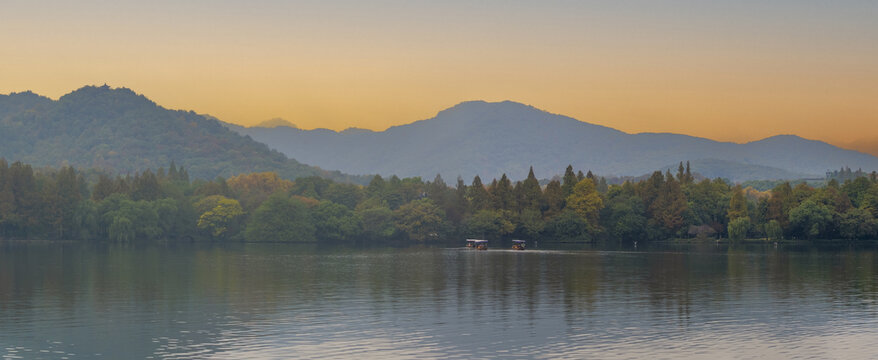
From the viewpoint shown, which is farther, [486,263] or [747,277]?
[486,263]

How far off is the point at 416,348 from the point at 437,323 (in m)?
9.89

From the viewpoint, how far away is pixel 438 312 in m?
65.9

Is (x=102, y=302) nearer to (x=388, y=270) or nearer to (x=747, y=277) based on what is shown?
(x=388, y=270)

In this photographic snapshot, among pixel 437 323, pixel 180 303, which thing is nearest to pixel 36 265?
pixel 180 303

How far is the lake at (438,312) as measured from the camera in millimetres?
49906

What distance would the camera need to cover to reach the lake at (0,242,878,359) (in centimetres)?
4991

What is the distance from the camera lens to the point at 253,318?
61.9 m

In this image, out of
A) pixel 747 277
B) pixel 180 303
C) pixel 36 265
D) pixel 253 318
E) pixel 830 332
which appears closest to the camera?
pixel 830 332

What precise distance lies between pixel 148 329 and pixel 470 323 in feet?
69.7

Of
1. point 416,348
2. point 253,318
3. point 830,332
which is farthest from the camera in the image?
point 253,318

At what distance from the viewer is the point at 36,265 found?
11825 centimetres

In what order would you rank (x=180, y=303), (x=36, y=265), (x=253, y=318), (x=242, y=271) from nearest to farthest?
(x=253, y=318) < (x=180, y=303) < (x=242, y=271) < (x=36, y=265)

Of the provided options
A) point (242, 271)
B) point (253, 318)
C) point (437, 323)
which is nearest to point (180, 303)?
point (253, 318)

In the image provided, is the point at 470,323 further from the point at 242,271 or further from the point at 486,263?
the point at 486,263
